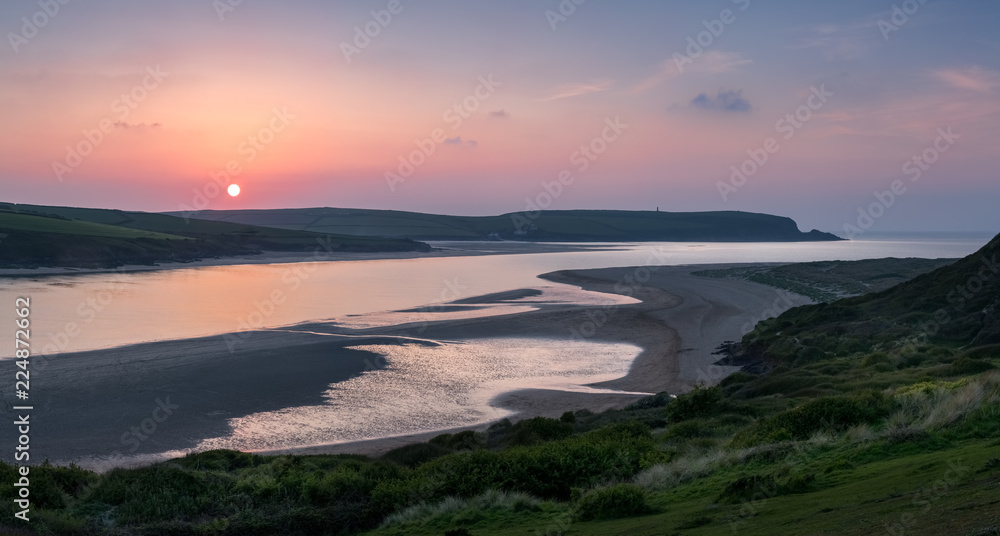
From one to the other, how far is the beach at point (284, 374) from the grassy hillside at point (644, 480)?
5.96 m

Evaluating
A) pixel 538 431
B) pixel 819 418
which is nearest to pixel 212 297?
pixel 538 431

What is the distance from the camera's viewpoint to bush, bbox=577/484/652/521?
34.2 feet

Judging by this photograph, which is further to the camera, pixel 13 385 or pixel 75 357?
pixel 75 357

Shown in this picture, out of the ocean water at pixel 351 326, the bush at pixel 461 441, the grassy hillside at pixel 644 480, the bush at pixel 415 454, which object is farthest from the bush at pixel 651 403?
the bush at pixel 415 454

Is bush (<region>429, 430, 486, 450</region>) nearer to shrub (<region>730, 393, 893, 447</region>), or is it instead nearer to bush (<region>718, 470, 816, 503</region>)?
shrub (<region>730, 393, 893, 447</region>)

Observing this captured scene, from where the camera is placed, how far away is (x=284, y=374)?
2997 centimetres

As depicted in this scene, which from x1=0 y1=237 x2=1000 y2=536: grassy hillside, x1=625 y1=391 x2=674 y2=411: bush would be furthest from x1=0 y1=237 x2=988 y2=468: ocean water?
x1=0 y1=237 x2=1000 y2=536: grassy hillside

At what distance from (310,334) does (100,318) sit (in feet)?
48.7

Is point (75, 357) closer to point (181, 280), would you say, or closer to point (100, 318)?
point (100, 318)

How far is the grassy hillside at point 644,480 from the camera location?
328 inches

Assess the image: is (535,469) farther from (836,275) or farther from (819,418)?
(836,275)

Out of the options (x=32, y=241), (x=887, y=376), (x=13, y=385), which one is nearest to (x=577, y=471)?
(x=887, y=376)

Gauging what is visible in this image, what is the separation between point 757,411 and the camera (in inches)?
727

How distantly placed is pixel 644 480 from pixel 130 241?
11413cm
